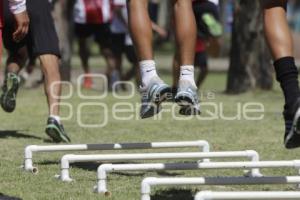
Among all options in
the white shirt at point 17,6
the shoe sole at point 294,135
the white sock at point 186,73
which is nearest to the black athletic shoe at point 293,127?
the shoe sole at point 294,135

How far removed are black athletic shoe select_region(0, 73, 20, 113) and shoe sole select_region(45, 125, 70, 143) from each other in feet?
2.23

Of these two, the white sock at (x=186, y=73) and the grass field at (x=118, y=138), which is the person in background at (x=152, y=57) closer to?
the white sock at (x=186, y=73)

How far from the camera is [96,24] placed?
46.9 feet

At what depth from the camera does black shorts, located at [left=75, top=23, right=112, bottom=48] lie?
1430cm

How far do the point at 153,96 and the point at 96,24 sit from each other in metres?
9.23

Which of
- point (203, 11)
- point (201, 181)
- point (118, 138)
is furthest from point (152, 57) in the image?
point (203, 11)


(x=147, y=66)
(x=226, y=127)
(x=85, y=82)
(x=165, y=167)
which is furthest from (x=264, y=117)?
(x=85, y=82)

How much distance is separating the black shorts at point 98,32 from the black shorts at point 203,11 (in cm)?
259

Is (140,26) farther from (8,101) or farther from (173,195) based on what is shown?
(8,101)

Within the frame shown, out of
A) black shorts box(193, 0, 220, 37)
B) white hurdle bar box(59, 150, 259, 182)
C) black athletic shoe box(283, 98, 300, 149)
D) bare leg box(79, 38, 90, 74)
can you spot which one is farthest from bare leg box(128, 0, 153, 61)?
bare leg box(79, 38, 90, 74)

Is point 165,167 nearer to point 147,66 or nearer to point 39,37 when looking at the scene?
point 147,66

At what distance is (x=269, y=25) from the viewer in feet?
15.8

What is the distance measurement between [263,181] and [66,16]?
461 inches

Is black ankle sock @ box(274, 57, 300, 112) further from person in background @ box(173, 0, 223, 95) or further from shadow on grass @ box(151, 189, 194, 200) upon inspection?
person in background @ box(173, 0, 223, 95)
